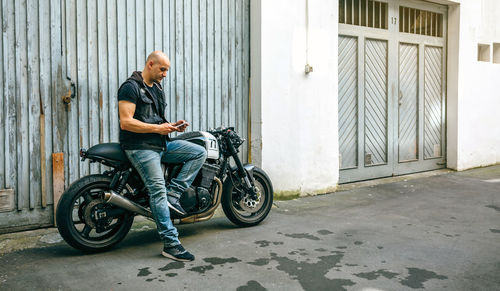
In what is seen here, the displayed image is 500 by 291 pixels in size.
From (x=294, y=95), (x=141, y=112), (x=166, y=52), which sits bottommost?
(x=141, y=112)

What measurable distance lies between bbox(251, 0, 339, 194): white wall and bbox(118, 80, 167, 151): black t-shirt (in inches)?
99.2

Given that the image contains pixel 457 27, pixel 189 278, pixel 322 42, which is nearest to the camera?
pixel 189 278

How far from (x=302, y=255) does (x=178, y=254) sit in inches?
44.8

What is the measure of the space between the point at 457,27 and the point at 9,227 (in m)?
8.66

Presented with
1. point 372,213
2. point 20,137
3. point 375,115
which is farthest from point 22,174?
point 375,115

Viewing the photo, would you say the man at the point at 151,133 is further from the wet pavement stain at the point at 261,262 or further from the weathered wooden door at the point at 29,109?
the weathered wooden door at the point at 29,109

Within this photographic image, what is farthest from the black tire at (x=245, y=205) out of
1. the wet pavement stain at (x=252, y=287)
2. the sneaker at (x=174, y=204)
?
the wet pavement stain at (x=252, y=287)

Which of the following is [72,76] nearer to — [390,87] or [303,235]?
[303,235]

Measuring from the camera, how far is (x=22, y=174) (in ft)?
16.9

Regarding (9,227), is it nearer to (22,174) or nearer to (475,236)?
(22,174)

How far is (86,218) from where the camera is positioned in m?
4.35

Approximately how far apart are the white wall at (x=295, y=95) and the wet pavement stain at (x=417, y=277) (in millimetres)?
3212

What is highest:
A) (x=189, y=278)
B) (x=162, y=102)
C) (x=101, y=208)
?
(x=162, y=102)

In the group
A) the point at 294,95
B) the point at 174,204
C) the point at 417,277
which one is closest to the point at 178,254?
the point at 174,204
